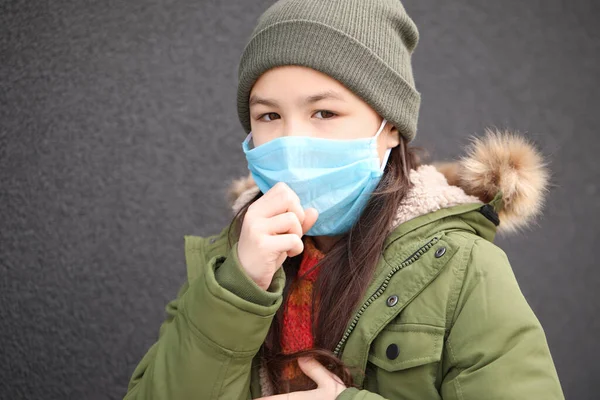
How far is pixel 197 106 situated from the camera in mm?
2967

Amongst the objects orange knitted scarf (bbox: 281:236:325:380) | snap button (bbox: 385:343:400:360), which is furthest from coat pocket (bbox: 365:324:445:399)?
orange knitted scarf (bbox: 281:236:325:380)

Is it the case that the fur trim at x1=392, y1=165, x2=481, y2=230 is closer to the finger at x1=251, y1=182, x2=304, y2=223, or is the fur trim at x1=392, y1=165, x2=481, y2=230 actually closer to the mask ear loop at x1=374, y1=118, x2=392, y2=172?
the mask ear loop at x1=374, y1=118, x2=392, y2=172

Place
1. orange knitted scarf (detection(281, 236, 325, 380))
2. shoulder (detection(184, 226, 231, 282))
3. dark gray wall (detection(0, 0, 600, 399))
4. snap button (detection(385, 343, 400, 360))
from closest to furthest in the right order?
1. snap button (detection(385, 343, 400, 360))
2. orange knitted scarf (detection(281, 236, 325, 380))
3. shoulder (detection(184, 226, 231, 282))
4. dark gray wall (detection(0, 0, 600, 399))

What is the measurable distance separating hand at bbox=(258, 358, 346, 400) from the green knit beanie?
74cm

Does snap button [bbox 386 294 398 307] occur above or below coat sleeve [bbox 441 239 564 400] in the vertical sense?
above

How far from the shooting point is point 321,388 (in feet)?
5.25

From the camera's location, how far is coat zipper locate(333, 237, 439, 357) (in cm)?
165

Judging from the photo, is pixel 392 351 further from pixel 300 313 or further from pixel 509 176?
pixel 509 176

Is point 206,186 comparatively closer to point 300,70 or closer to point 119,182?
point 119,182

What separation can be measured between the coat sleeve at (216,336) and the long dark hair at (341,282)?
0.18 m

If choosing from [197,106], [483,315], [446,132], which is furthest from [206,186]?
[483,315]

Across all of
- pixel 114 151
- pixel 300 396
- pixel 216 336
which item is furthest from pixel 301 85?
pixel 114 151

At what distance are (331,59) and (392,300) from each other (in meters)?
0.67

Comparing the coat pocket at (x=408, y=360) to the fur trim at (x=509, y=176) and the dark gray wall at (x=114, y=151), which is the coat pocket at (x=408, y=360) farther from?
the dark gray wall at (x=114, y=151)
